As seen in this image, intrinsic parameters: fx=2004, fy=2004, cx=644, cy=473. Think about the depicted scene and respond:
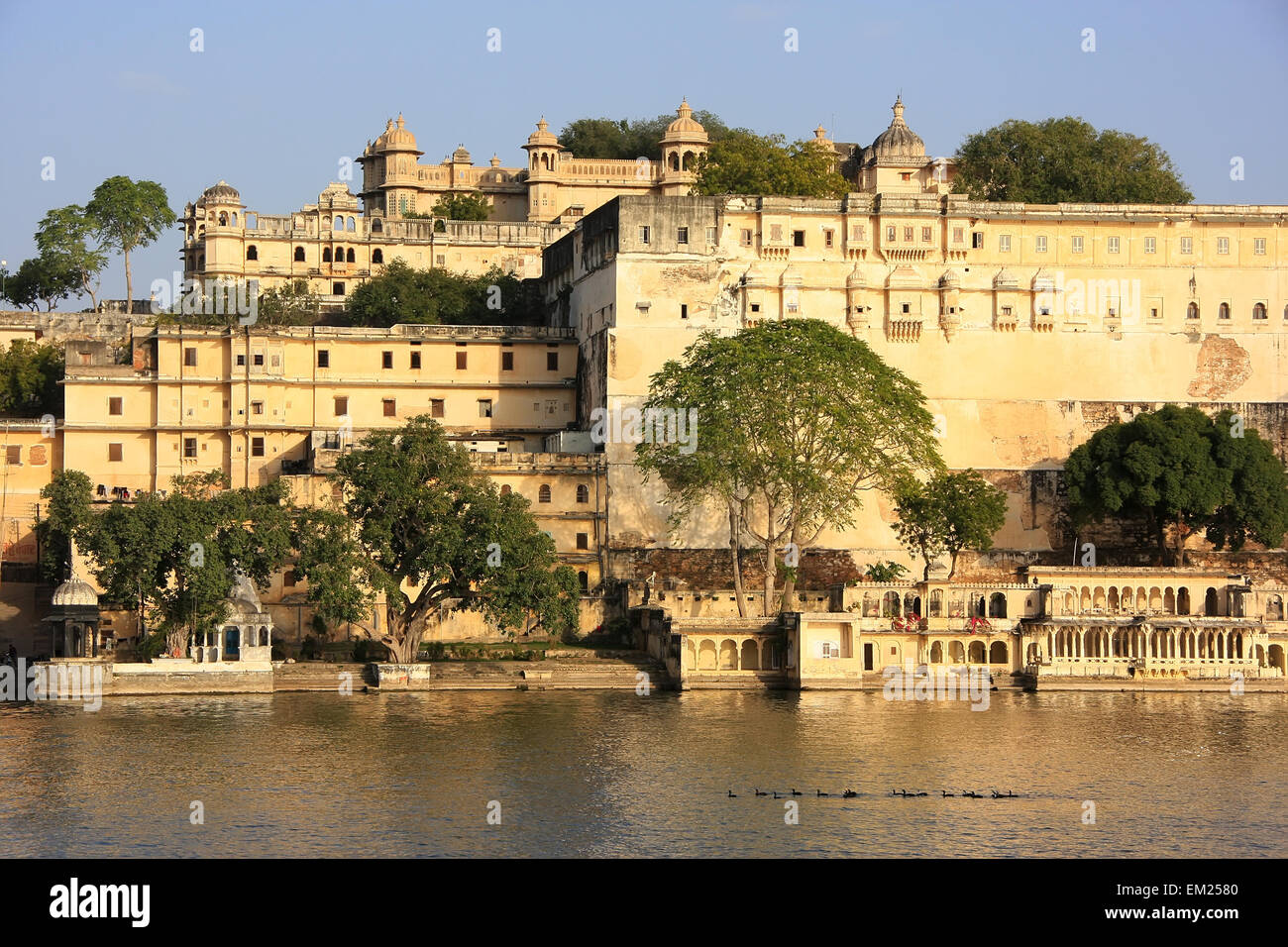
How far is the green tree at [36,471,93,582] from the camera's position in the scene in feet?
179

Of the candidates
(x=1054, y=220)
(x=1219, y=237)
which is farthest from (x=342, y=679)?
(x=1219, y=237)

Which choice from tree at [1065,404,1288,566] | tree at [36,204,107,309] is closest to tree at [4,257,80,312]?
tree at [36,204,107,309]

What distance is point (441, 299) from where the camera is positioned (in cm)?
7144

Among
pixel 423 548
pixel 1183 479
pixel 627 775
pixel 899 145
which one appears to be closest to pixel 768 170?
pixel 899 145

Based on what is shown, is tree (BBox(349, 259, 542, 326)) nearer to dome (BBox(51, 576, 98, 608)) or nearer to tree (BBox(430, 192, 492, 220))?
tree (BBox(430, 192, 492, 220))

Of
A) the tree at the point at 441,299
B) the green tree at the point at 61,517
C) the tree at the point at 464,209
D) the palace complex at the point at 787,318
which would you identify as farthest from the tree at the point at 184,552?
the tree at the point at 464,209

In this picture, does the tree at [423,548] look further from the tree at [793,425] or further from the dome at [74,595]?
the tree at [793,425]

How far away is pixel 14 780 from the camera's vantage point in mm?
37844

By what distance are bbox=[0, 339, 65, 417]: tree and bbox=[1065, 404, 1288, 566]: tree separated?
3351cm

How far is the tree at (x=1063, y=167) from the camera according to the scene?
77.2m

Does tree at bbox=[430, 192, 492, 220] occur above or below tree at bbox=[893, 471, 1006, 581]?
above

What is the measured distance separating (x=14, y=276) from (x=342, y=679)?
125ft

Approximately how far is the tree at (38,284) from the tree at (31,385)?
12.6 m

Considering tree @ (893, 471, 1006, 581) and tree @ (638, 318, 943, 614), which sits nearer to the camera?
tree @ (638, 318, 943, 614)
